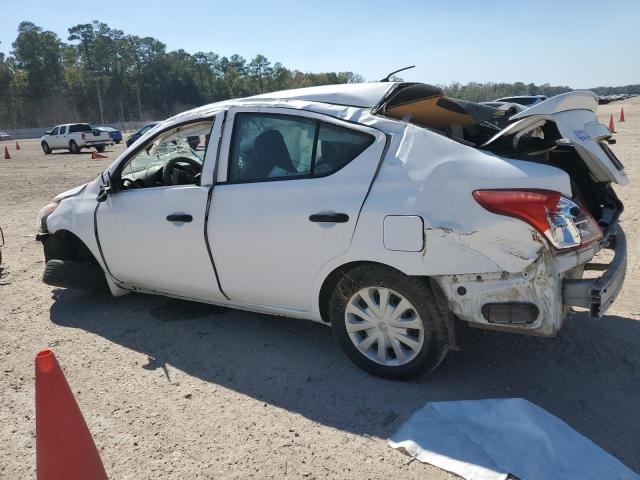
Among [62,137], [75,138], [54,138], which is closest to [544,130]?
[75,138]

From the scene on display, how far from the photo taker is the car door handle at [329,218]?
3.16m

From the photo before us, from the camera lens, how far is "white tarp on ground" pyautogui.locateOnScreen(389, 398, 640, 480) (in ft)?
7.88

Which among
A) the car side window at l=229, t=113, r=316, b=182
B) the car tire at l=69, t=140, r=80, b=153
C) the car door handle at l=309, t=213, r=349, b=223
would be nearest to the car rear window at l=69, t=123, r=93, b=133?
the car tire at l=69, t=140, r=80, b=153

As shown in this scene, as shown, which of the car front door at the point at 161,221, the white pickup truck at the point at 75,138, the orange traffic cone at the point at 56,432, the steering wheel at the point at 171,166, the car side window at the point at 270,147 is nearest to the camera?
the orange traffic cone at the point at 56,432

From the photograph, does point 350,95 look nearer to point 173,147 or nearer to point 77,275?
point 173,147

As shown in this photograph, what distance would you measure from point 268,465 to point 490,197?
5.99 feet

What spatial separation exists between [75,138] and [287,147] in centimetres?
3162

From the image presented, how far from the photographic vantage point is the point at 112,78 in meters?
116

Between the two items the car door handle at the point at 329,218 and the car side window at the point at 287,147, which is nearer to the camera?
the car door handle at the point at 329,218

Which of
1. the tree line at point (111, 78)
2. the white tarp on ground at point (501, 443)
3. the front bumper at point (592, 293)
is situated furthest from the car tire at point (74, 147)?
the tree line at point (111, 78)

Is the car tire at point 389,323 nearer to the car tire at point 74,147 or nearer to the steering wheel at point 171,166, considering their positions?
the steering wheel at point 171,166

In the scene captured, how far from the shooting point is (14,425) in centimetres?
311

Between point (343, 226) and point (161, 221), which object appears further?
point (161, 221)

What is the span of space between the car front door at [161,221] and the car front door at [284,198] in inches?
7.0
